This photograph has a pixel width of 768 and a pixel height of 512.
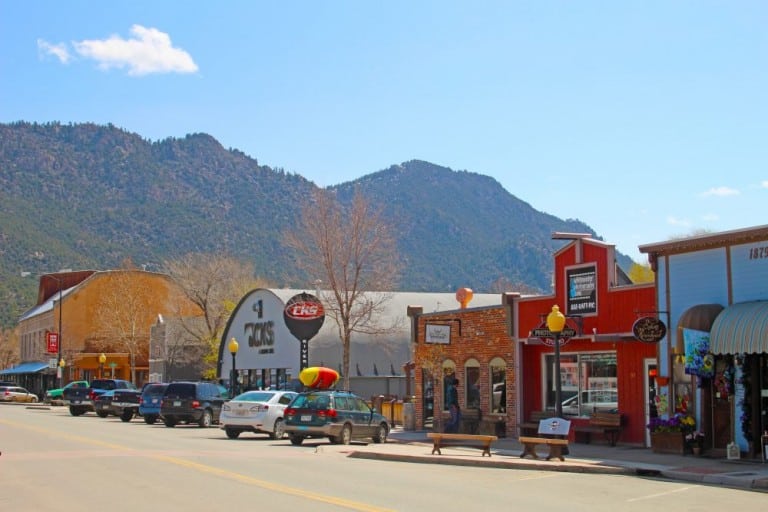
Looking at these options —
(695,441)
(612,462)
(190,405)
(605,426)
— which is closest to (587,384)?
(605,426)

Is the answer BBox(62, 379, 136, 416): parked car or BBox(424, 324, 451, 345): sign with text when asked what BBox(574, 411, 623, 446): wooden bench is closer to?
BBox(424, 324, 451, 345): sign with text

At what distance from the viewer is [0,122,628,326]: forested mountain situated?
137750 millimetres

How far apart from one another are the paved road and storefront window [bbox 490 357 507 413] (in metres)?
7.85

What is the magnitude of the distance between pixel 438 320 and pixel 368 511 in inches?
800

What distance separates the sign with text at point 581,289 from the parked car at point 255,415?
9539mm

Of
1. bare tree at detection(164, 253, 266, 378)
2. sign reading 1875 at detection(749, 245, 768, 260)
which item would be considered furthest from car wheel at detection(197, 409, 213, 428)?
bare tree at detection(164, 253, 266, 378)

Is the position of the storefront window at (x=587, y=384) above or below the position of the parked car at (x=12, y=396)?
above

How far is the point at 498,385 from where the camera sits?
30.8m

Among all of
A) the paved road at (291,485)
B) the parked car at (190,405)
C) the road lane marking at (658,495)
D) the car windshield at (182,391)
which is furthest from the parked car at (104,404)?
the road lane marking at (658,495)

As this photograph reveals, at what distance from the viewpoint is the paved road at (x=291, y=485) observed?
45.8ft

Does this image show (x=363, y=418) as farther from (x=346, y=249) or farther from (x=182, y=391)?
(x=346, y=249)

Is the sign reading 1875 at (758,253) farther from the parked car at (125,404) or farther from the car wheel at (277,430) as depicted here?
the parked car at (125,404)

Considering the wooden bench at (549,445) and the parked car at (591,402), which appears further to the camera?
the parked car at (591,402)

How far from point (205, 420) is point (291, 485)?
70.2 feet
